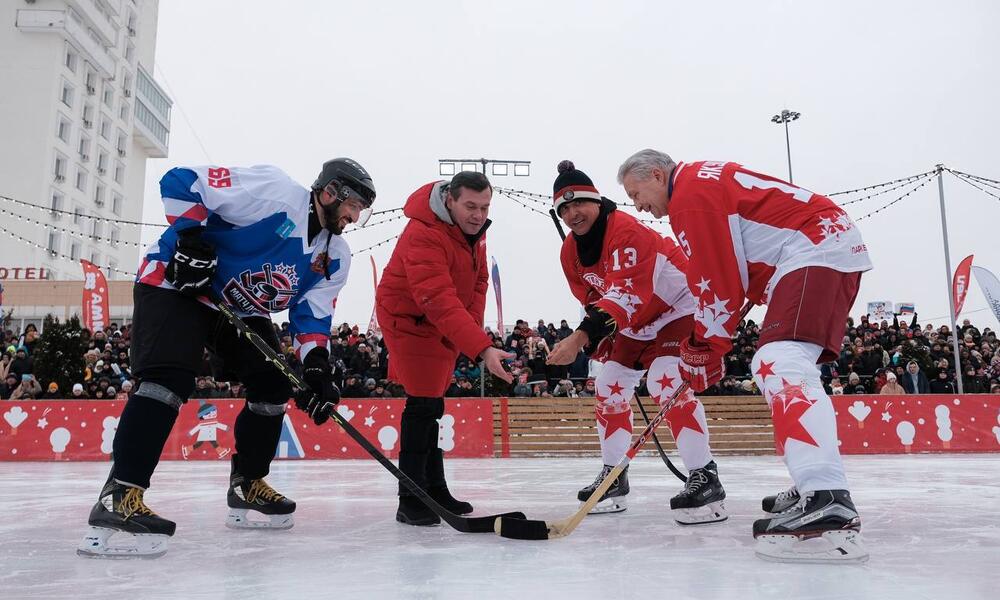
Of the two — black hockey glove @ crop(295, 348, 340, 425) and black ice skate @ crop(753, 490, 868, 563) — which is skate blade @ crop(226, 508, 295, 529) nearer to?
black hockey glove @ crop(295, 348, 340, 425)

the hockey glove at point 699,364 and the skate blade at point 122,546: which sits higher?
the hockey glove at point 699,364

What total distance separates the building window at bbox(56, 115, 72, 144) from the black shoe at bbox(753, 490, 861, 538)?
4468cm

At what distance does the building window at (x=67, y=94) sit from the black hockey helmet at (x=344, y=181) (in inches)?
1727

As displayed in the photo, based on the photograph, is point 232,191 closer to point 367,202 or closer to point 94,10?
point 367,202

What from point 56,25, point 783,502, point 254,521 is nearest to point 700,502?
point 783,502

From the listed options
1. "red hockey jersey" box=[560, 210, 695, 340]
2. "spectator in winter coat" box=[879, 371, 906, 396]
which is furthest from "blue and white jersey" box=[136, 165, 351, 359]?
"spectator in winter coat" box=[879, 371, 906, 396]

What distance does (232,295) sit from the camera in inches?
116

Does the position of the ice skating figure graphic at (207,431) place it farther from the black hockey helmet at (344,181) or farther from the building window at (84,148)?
the building window at (84,148)

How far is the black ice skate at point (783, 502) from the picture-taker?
9.95 ft

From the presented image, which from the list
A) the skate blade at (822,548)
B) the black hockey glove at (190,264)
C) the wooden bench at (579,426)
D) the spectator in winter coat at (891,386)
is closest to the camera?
the skate blade at (822,548)

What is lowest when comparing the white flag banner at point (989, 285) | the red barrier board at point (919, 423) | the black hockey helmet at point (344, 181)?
the red barrier board at point (919, 423)

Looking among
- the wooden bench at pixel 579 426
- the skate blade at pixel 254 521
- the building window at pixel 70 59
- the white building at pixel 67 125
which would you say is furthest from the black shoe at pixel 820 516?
the building window at pixel 70 59

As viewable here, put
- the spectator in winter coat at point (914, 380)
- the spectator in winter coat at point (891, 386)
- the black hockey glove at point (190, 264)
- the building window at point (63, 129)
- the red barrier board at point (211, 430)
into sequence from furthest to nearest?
the building window at point (63, 129) < the spectator in winter coat at point (914, 380) < the spectator in winter coat at point (891, 386) < the red barrier board at point (211, 430) < the black hockey glove at point (190, 264)

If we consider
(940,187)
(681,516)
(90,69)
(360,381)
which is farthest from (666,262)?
→ (90,69)
